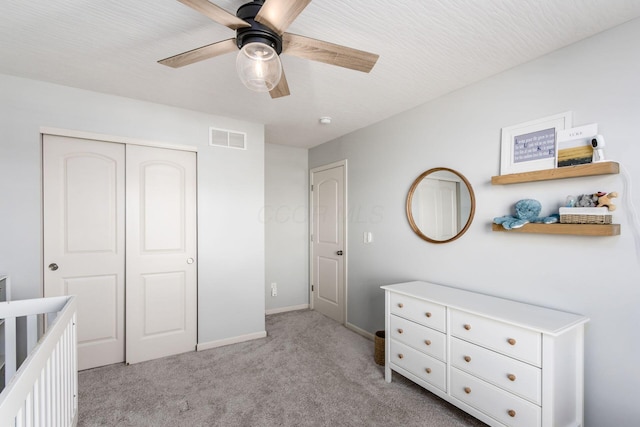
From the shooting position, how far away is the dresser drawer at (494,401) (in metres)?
1.59

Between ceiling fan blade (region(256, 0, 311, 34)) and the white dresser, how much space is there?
186cm

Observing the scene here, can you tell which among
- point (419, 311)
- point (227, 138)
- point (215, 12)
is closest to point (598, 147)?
point (419, 311)

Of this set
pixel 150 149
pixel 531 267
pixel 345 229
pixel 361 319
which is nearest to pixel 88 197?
pixel 150 149

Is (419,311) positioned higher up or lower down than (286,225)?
lower down

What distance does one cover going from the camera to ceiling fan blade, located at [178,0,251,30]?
3.66 feet

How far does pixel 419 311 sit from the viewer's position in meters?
2.19

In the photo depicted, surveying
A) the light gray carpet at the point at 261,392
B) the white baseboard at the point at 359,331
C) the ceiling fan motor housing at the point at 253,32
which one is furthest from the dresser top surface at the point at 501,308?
the ceiling fan motor housing at the point at 253,32

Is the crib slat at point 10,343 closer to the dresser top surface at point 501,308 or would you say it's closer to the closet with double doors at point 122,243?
the closet with double doors at point 122,243

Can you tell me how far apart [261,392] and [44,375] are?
1.47 m

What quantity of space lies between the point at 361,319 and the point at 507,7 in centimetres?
304

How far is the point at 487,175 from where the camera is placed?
224 cm

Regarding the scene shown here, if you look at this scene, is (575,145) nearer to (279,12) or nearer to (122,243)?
(279,12)

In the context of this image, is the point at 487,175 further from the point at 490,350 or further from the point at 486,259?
the point at 490,350

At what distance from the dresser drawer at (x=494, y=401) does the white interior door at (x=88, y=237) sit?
2.81 meters
